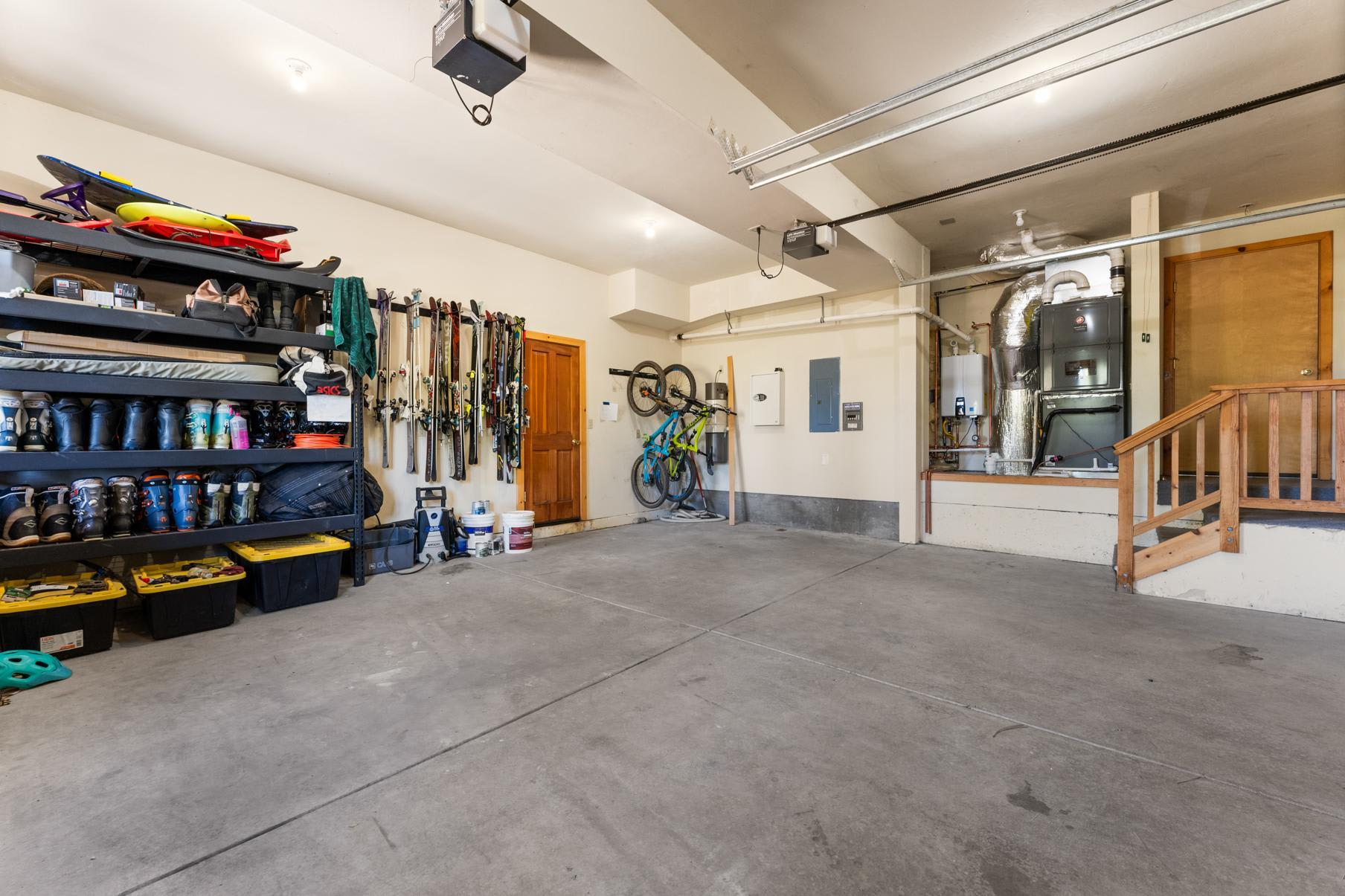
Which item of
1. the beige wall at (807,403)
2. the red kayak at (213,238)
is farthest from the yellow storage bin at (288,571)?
the beige wall at (807,403)

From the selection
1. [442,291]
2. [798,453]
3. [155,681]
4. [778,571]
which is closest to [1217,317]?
[798,453]

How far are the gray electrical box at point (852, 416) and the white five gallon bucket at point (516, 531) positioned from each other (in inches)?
149

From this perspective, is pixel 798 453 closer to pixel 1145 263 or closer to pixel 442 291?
pixel 1145 263

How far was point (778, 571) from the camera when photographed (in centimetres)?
440

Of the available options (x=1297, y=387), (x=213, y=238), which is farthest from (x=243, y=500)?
(x=1297, y=387)

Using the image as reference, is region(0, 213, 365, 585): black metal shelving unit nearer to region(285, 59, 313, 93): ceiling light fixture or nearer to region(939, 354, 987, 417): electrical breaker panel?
region(285, 59, 313, 93): ceiling light fixture

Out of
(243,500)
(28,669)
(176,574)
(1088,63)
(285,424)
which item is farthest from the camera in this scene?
(285,424)

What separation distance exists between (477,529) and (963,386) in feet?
18.7

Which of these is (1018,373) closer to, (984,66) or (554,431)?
(984,66)

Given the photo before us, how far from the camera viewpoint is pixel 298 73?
2.96m

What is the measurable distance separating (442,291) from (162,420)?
2.55m

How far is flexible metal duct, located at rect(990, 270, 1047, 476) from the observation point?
17.5 feet

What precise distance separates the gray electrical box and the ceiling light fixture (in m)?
5.59

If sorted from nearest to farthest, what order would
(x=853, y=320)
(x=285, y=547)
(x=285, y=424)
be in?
1. (x=285, y=547)
2. (x=285, y=424)
3. (x=853, y=320)
